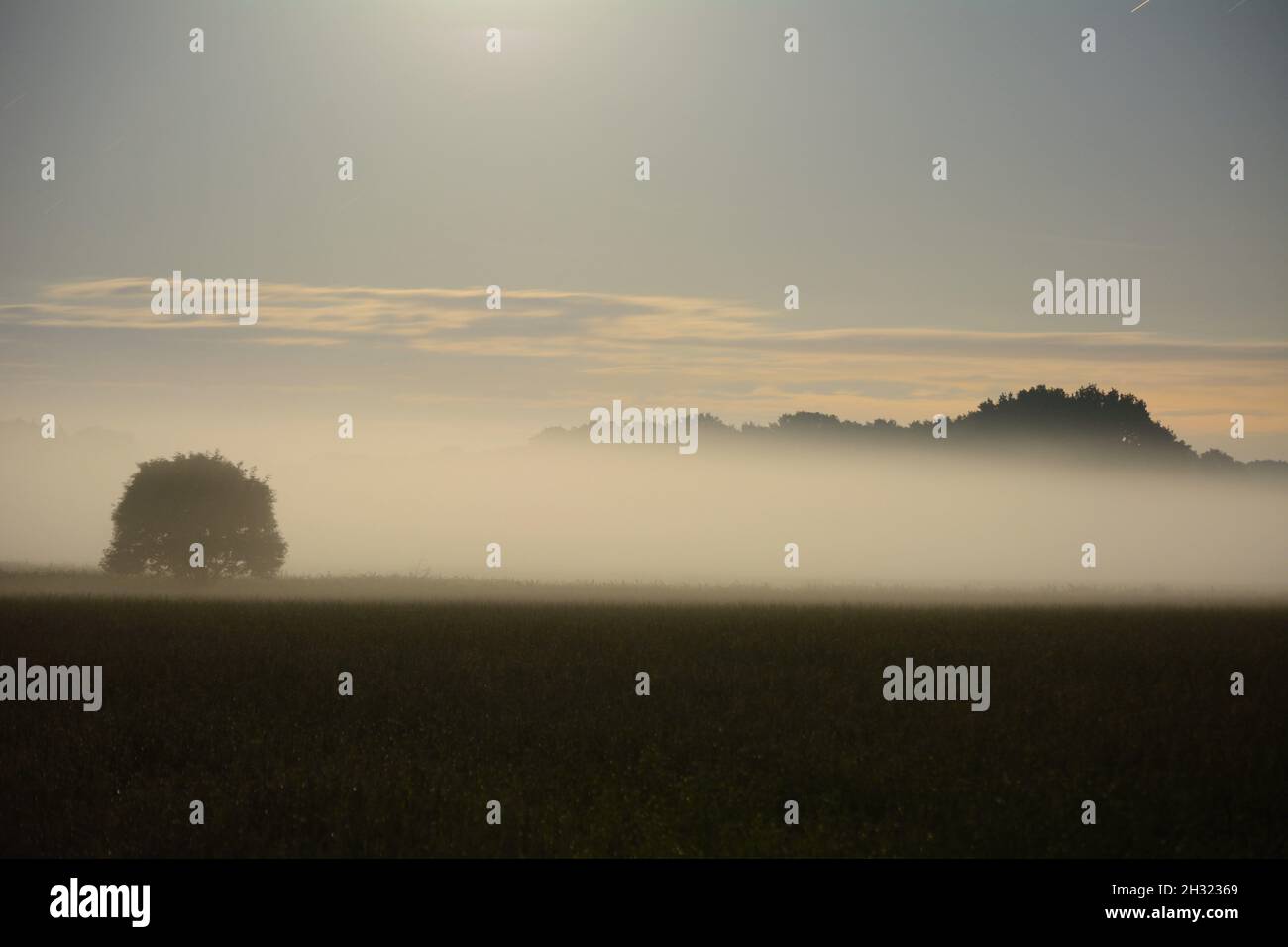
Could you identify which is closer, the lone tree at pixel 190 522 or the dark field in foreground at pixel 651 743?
the dark field in foreground at pixel 651 743

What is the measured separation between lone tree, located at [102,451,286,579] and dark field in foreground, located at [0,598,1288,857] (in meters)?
28.7

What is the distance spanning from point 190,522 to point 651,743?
42.5 metres

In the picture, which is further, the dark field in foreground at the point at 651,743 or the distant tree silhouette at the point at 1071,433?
the distant tree silhouette at the point at 1071,433

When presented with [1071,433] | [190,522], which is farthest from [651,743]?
[1071,433]

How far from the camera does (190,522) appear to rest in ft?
175

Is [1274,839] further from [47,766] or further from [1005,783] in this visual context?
[47,766]

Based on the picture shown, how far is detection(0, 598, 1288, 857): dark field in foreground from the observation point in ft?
45.4

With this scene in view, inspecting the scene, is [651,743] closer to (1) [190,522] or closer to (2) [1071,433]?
(1) [190,522]

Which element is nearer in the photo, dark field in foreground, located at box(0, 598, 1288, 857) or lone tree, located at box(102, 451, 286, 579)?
dark field in foreground, located at box(0, 598, 1288, 857)

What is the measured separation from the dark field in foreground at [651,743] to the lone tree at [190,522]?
28665 mm

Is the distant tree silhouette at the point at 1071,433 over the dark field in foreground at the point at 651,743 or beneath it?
over

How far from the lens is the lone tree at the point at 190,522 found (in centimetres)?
5341

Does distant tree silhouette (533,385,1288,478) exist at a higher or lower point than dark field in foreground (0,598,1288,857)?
higher
